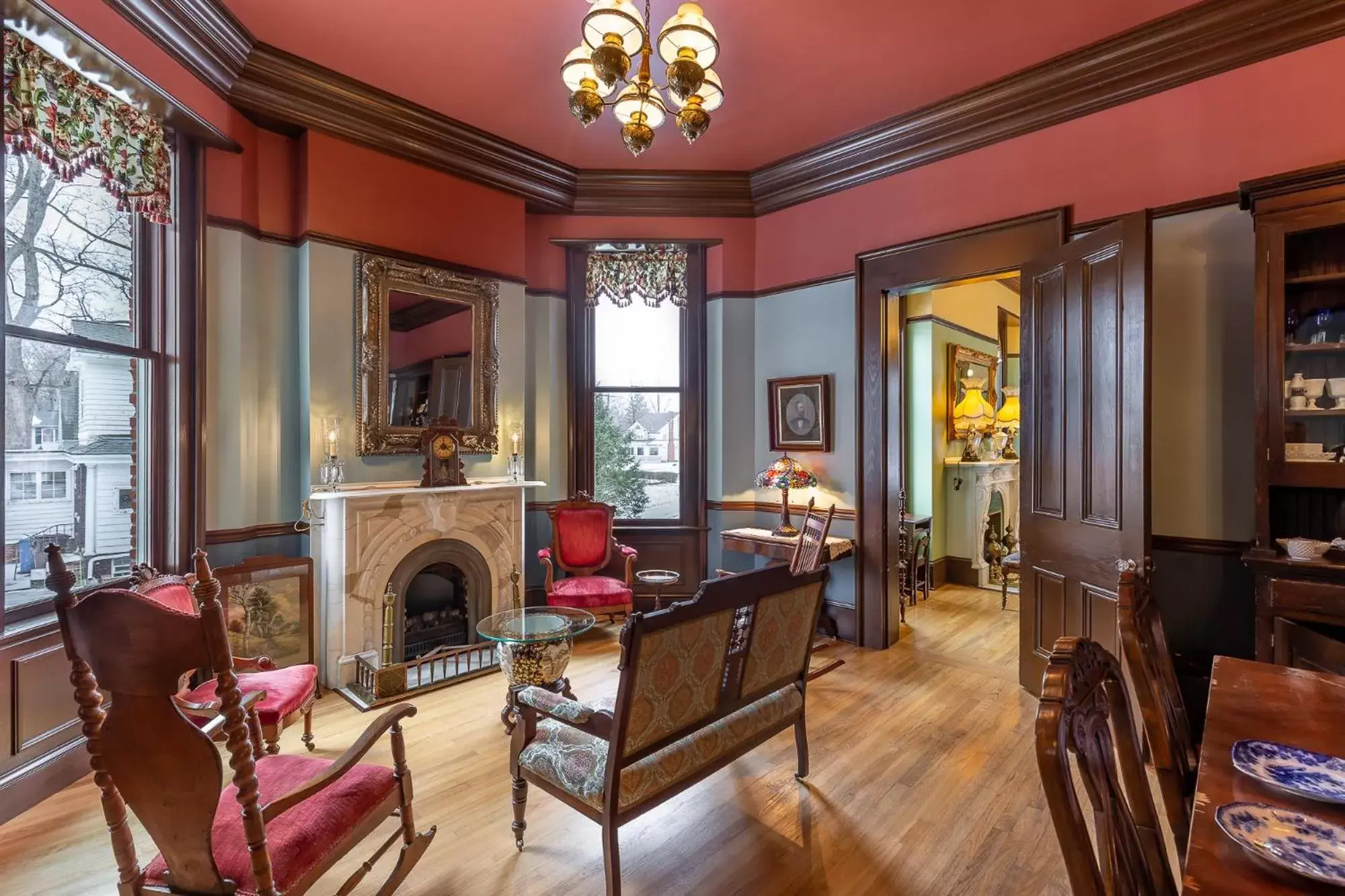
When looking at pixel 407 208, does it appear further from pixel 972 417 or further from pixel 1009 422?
pixel 1009 422

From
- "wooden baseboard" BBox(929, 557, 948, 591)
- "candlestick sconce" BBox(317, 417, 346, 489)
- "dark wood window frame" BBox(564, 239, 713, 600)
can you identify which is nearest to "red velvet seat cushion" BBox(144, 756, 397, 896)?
"candlestick sconce" BBox(317, 417, 346, 489)

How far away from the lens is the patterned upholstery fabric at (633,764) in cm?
202

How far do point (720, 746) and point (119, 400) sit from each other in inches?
133

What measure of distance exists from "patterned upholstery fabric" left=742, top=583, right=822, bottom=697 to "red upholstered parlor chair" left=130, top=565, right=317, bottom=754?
1.89 metres

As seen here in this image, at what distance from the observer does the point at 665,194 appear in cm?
514

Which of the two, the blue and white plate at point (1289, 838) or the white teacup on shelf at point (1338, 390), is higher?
the white teacup on shelf at point (1338, 390)

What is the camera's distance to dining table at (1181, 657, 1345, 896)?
0.90 meters

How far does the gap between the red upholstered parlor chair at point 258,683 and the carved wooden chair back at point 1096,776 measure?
8.78ft

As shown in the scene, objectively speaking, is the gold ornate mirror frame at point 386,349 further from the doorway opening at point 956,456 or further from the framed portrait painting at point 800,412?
the doorway opening at point 956,456

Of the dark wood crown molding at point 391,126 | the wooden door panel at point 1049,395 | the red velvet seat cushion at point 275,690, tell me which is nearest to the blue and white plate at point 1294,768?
the wooden door panel at point 1049,395

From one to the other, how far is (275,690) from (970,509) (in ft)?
19.6

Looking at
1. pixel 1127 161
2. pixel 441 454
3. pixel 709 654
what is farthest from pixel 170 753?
pixel 1127 161

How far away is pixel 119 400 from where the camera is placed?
3234mm

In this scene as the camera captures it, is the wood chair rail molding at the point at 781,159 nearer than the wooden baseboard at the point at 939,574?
Yes
